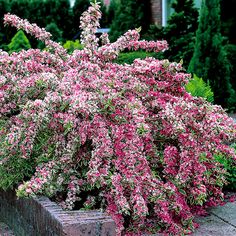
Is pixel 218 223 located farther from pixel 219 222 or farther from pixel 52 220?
pixel 52 220

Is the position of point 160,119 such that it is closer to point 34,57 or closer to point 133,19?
point 34,57

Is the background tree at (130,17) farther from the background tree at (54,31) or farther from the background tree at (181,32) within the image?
the background tree at (181,32)

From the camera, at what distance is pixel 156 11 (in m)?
14.3

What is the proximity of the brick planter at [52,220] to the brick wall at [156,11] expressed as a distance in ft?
34.6

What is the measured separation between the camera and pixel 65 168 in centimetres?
396

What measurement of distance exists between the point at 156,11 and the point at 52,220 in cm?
1142

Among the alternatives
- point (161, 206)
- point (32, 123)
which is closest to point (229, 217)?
point (161, 206)

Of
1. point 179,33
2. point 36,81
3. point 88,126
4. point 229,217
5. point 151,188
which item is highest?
point 179,33

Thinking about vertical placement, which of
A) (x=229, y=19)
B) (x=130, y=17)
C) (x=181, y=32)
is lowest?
(x=181, y=32)

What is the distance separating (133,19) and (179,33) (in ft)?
9.58

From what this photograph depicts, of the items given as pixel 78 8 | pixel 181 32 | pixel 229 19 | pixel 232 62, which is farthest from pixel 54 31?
pixel 232 62

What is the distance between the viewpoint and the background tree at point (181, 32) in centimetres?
1046

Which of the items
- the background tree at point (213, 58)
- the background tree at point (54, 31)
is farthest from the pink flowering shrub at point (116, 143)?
the background tree at point (54, 31)

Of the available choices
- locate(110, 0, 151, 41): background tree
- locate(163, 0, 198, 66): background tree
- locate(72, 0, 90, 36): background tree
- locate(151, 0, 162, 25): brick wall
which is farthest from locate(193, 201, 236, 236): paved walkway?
locate(72, 0, 90, 36): background tree
